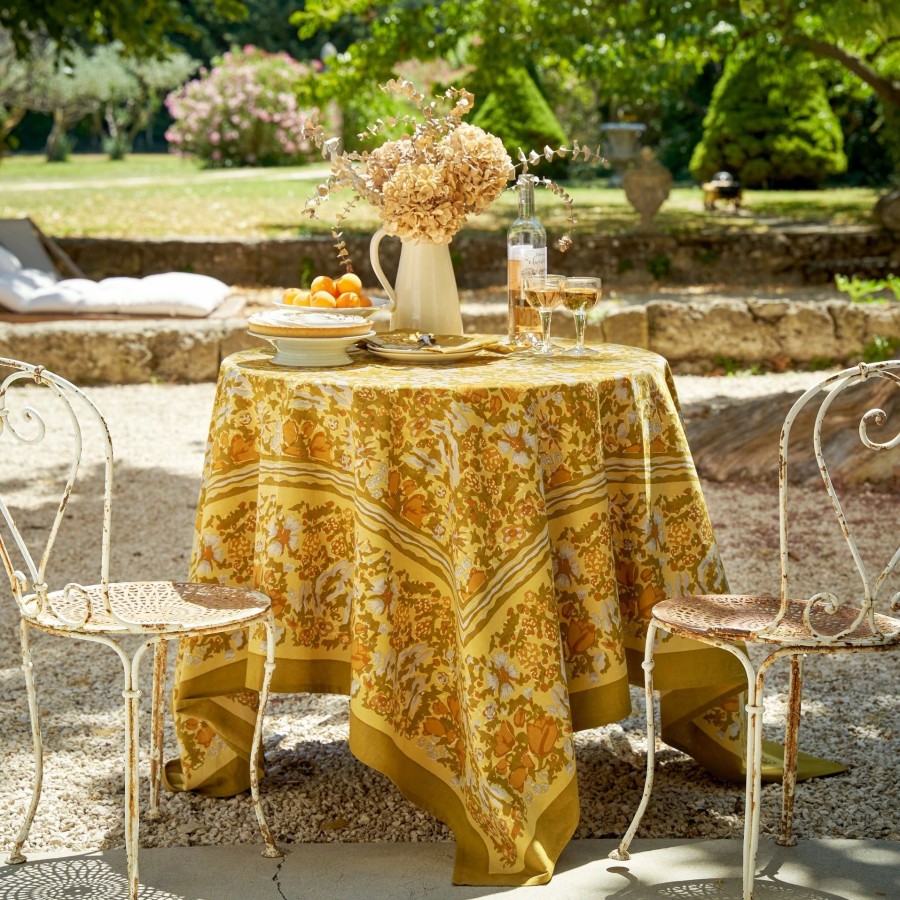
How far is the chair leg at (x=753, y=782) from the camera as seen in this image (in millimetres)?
2406

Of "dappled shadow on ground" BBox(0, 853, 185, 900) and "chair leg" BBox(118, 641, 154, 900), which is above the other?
"chair leg" BBox(118, 641, 154, 900)

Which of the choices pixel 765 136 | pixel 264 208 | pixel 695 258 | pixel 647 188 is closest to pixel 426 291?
pixel 695 258

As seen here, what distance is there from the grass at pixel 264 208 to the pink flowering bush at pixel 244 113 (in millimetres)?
988

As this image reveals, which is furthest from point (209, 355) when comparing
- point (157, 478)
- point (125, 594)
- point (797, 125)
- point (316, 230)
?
point (797, 125)

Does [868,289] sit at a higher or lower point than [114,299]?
higher

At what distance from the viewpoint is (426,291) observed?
10.6 feet

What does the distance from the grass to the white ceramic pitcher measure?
8.19 m

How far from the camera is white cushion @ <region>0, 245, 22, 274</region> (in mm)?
8594

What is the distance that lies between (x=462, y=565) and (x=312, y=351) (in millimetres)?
644

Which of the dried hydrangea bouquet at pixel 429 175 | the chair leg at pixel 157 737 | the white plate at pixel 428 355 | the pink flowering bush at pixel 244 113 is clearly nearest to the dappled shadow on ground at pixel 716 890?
the chair leg at pixel 157 737

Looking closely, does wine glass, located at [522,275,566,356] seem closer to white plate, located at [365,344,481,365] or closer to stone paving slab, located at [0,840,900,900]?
white plate, located at [365,344,481,365]

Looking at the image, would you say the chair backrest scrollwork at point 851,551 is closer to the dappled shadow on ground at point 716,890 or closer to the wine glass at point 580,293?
the dappled shadow on ground at point 716,890

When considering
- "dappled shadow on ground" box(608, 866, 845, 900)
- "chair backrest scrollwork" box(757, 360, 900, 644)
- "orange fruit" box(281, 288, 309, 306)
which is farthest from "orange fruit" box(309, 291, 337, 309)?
"dappled shadow on ground" box(608, 866, 845, 900)

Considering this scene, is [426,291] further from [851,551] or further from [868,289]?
[868,289]
